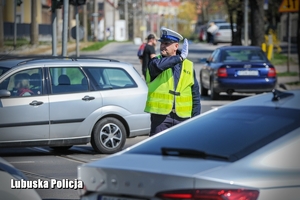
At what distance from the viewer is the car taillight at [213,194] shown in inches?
186

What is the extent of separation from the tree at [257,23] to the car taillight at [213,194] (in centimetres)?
3260

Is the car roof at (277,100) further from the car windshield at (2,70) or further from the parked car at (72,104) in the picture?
the car windshield at (2,70)

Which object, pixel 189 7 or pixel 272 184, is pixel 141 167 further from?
pixel 189 7

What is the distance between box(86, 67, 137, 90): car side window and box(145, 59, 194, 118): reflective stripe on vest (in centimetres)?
429

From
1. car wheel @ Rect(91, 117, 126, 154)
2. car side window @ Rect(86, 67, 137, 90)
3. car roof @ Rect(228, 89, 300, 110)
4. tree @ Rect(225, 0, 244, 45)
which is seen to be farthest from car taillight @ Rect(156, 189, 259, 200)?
tree @ Rect(225, 0, 244, 45)

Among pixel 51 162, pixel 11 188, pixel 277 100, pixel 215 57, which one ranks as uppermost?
pixel 277 100

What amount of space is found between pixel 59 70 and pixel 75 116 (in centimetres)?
82

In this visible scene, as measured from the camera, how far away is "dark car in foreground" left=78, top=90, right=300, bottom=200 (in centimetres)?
481

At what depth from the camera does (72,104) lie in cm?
1255

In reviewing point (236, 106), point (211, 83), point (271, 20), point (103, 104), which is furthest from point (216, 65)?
point (271, 20)

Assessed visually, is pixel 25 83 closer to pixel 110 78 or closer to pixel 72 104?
pixel 72 104

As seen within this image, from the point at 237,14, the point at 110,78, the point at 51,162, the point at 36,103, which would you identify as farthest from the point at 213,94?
Result: the point at 237,14

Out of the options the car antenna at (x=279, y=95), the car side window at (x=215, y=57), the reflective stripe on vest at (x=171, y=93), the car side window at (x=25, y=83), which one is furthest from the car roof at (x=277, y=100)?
the car side window at (x=215, y=57)

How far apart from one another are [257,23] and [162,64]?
96.3 ft
